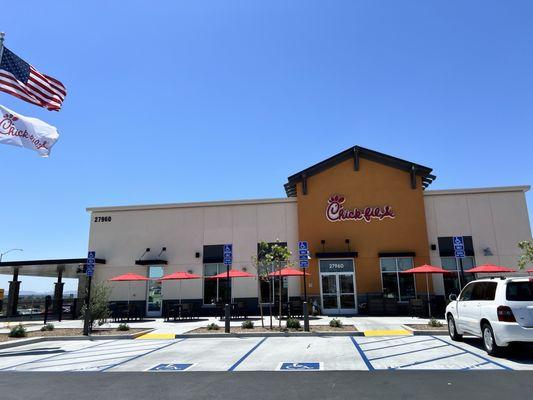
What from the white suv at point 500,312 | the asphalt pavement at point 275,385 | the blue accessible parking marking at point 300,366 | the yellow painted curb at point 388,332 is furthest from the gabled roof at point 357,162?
the asphalt pavement at point 275,385

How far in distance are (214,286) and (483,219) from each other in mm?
16657

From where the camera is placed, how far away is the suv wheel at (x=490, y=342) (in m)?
10.1

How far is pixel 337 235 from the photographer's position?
26.3 meters

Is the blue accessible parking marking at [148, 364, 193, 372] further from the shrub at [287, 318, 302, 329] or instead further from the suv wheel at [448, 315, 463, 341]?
the suv wheel at [448, 315, 463, 341]

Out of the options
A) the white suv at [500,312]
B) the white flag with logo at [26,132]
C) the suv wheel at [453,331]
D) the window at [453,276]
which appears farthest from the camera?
the window at [453,276]

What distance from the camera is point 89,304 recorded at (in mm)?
17375

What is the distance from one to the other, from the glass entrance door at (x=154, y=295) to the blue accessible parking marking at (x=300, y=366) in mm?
18822

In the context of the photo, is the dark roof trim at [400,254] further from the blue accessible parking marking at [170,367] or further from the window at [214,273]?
the blue accessible parking marking at [170,367]

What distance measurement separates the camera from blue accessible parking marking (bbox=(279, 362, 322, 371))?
31.1 ft

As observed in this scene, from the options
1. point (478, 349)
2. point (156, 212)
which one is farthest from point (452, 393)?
point (156, 212)

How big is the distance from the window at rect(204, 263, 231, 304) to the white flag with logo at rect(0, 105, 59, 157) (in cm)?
1507

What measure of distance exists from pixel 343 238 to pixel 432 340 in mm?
12921

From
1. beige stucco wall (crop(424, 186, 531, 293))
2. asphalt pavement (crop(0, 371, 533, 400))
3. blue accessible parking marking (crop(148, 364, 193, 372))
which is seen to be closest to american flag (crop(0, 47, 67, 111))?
asphalt pavement (crop(0, 371, 533, 400))

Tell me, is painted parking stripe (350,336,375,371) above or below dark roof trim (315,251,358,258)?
below
